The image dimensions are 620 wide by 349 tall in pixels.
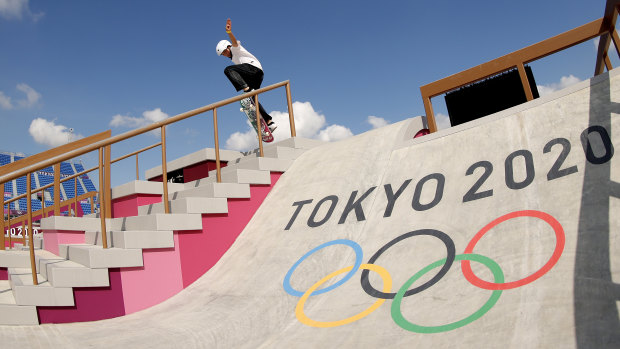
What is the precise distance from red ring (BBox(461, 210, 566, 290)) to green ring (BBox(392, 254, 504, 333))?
0.18ft

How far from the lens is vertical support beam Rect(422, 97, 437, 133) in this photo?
5.60 meters

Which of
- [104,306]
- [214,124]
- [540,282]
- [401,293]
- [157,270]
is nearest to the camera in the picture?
[540,282]

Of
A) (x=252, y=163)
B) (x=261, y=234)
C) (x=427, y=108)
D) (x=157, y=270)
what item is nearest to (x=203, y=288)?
(x=157, y=270)

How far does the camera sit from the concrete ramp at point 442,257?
2.36 metres

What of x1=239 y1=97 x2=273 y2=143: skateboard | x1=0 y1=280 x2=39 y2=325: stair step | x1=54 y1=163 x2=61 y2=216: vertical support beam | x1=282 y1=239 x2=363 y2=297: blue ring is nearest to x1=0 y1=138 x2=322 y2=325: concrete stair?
x1=0 y1=280 x2=39 y2=325: stair step

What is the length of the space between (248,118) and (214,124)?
50.1 inches

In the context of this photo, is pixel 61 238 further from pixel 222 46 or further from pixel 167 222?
pixel 222 46

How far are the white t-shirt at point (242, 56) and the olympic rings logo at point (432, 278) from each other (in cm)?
436

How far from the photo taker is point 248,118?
6867 mm

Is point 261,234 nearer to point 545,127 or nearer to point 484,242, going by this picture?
point 484,242

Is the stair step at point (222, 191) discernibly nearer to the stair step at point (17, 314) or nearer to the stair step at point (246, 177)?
the stair step at point (246, 177)

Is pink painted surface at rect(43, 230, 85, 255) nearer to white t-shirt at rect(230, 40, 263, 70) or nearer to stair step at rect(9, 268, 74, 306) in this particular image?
stair step at rect(9, 268, 74, 306)

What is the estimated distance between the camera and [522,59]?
16.6ft

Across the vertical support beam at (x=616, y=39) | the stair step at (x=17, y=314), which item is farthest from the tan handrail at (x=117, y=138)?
the vertical support beam at (x=616, y=39)
